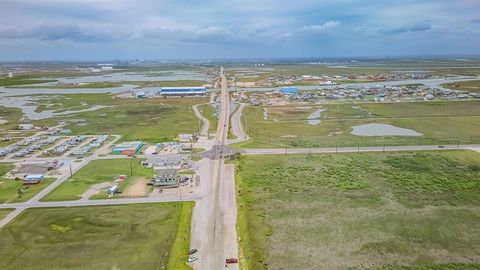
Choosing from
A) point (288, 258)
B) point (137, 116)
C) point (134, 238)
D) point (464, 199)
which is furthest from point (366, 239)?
point (137, 116)

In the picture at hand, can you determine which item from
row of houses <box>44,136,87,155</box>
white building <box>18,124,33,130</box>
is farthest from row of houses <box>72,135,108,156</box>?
white building <box>18,124,33,130</box>

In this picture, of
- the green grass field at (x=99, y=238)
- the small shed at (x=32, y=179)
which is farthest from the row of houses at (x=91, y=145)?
the green grass field at (x=99, y=238)

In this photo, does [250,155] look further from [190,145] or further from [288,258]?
[288,258]

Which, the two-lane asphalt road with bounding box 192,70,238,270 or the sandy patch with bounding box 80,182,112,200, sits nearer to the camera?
the two-lane asphalt road with bounding box 192,70,238,270

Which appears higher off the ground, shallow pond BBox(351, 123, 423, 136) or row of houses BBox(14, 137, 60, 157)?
shallow pond BBox(351, 123, 423, 136)

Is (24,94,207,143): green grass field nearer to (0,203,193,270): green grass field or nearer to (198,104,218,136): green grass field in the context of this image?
(198,104,218,136): green grass field

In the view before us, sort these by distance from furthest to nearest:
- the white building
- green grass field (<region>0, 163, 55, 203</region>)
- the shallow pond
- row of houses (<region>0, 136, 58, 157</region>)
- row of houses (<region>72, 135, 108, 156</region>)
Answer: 1. the white building
2. the shallow pond
3. row of houses (<region>0, 136, 58, 157</region>)
4. row of houses (<region>72, 135, 108, 156</region>)
5. green grass field (<region>0, 163, 55, 203</region>)
